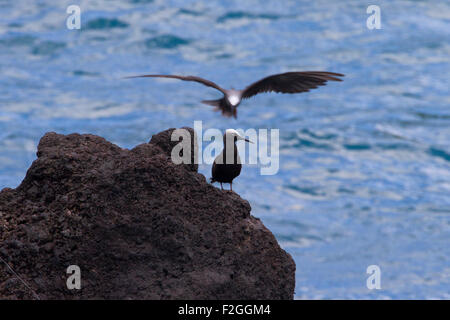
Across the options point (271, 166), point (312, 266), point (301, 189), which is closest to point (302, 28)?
point (271, 166)

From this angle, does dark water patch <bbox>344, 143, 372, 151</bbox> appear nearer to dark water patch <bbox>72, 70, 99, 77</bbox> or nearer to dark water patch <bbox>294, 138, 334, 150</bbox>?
dark water patch <bbox>294, 138, 334, 150</bbox>

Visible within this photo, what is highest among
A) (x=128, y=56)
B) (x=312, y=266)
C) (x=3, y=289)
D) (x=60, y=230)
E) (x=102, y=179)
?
(x=128, y=56)

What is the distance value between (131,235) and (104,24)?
17.6 m

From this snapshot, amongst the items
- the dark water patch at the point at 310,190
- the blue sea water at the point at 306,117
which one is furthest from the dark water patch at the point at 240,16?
the dark water patch at the point at 310,190

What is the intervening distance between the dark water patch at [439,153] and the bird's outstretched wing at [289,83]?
12287 millimetres

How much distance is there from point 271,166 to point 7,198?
13978 millimetres

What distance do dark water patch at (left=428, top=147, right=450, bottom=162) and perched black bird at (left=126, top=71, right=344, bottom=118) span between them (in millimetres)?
12287

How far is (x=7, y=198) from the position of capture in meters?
5.21

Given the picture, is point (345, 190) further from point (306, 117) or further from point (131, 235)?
point (131, 235)

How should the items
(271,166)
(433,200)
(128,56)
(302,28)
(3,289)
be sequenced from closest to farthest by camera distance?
(3,289) < (433,200) < (271,166) < (128,56) < (302,28)

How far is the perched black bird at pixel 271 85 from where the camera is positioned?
5.80m

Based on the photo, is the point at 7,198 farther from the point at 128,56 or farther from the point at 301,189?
the point at 128,56

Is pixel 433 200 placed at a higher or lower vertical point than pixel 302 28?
lower

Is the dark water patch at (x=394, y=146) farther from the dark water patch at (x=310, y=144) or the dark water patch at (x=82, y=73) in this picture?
the dark water patch at (x=82, y=73)
